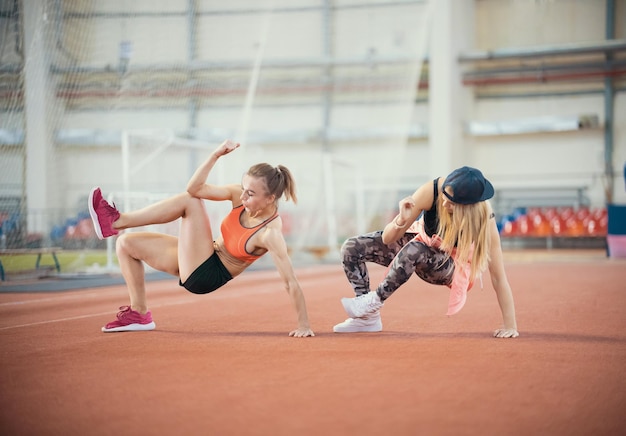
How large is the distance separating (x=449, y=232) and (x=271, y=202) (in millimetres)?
977

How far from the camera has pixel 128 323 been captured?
419 centimetres

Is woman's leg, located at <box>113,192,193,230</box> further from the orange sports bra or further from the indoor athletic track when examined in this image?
the indoor athletic track

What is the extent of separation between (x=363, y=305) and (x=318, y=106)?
50.4 feet

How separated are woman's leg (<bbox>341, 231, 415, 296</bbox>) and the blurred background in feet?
15.8

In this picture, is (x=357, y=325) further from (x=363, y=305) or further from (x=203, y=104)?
(x=203, y=104)

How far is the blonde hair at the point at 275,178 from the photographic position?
389 cm

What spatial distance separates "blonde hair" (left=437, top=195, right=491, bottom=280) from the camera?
3713 mm

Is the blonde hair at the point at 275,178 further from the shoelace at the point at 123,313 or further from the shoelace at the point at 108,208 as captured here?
the shoelace at the point at 123,313

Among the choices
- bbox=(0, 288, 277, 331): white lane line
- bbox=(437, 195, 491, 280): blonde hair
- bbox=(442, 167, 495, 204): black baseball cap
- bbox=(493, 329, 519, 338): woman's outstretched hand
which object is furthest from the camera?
bbox=(0, 288, 277, 331): white lane line

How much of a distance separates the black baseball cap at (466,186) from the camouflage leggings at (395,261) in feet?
1.35

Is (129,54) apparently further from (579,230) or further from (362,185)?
(579,230)

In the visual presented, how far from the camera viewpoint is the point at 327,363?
120 inches

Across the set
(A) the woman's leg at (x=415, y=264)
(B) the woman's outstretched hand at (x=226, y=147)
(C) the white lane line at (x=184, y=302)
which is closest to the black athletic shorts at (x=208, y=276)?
(B) the woman's outstretched hand at (x=226, y=147)

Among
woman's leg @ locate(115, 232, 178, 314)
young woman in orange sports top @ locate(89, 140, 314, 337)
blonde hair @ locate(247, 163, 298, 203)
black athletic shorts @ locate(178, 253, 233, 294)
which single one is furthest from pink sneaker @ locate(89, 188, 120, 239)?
blonde hair @ locate(247, 163, 298, 203)
